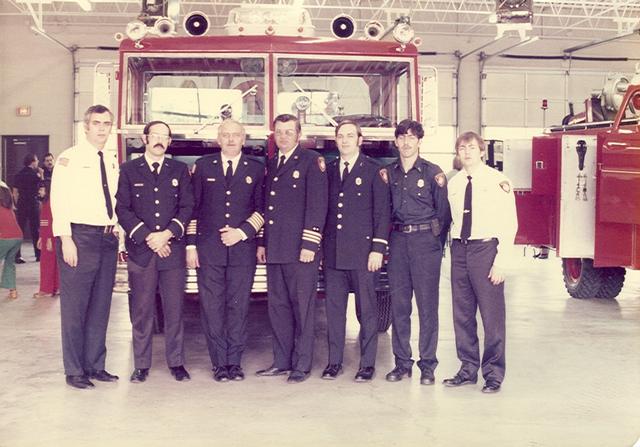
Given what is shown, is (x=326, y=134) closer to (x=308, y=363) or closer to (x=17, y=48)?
(x=308, y=363)

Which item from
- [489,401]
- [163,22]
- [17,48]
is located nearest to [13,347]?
[163,22]

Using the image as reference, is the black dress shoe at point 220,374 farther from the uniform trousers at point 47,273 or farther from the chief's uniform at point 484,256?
the uniform trousers at point 47,273

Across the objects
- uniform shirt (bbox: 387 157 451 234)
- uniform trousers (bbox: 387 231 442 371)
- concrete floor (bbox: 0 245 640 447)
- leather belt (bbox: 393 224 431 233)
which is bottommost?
concrete floor (bbox: 0 245 640 447)

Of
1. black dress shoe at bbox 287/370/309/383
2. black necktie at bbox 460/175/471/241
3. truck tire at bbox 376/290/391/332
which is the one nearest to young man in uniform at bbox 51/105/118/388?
black dress shoe at bbox 287/370/309/383

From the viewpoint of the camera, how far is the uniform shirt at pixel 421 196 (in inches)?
225

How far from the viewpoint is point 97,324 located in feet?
18.9

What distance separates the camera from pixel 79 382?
222 inches

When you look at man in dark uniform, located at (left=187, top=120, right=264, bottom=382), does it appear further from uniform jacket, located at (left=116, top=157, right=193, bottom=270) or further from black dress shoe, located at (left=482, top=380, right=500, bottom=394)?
black dress shoe, located at (left=482, top=380, right=500, bottom=394)

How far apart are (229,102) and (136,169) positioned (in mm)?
1446

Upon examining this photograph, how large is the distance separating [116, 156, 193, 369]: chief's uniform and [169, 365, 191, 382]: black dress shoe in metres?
0.19

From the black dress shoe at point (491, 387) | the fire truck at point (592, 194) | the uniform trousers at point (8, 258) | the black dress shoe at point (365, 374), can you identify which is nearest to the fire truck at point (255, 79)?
the black dress shoe at point (365, 374)

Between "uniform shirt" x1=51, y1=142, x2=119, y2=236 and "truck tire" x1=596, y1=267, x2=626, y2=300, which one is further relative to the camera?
"truck tire" x1=596, y1=267, x2=626, y2=300

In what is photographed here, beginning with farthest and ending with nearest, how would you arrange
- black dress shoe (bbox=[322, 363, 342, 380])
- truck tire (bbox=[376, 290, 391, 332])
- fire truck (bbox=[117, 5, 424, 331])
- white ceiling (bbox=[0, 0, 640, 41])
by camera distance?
1. white ceiling (bbox=[0, 0, 640, 41])
2. truck tire (bbox=[376, 290, 391, 332])
3. fire truck (bbox=[117, 5, 424, 331])
4. black dress shoe (bbox=[322, 363, 342, 380])

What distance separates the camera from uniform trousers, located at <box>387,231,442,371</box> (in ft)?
18.8
